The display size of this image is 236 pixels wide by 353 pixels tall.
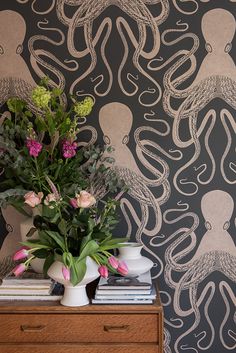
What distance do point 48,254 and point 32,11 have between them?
125cm

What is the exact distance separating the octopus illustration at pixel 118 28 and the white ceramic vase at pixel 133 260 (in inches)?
29.1

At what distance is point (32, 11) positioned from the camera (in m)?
2.37

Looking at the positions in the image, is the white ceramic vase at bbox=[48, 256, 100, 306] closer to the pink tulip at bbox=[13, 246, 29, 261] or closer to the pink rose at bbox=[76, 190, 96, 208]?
the pink tulip at bbox=[13, 246, 29, 261]

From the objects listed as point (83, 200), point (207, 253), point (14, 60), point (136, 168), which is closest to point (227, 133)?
point (136, 168)

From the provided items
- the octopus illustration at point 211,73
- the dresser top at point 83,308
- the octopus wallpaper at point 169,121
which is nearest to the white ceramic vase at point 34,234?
the dresser top at point 83,308

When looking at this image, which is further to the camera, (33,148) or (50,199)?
(33,148)

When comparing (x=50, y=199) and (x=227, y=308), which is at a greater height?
(x=50, y=199)

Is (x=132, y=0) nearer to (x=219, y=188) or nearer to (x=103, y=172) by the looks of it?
(x=103, y=172)

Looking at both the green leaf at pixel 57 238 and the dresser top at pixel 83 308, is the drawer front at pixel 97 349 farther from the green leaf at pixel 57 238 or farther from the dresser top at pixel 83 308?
the green leaf at pixel 57 238

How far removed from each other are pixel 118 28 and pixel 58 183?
33.4 inches

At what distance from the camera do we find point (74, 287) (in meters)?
1.94

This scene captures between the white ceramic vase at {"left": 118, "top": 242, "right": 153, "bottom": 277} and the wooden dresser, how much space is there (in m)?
0.19

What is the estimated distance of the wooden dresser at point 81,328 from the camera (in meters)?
1.94

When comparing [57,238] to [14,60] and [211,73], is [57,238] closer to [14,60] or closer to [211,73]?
[14,60]
